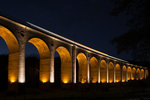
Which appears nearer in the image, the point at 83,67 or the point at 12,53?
the point at 12,53

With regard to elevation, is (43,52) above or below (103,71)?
above

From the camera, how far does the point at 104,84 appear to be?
39375 mm

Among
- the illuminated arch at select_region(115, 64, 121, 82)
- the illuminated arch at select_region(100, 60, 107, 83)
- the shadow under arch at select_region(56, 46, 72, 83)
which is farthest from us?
the illuminated arch at select_region(115, 64, 121, 82)

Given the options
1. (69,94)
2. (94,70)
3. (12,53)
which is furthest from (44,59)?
(94,70)

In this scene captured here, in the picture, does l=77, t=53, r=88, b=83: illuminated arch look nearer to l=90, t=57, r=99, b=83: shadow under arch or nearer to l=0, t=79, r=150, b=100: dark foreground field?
l=0, t=79, r=150, b=100: dark foreground field

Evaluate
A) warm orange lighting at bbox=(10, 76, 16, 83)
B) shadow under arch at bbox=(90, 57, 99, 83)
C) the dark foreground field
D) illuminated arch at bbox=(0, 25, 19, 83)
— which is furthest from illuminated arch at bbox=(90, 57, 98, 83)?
warm orange lighting at bbox=(10, 76, 16, 83)

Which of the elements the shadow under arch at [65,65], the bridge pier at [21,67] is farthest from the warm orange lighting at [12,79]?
the shadow under arch at [65,65]

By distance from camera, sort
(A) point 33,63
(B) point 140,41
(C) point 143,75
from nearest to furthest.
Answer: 1. (B) point 140,41
2. (A) point 33,63
3. (C) point 143,75

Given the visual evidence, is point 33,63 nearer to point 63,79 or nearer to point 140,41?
point 63,79

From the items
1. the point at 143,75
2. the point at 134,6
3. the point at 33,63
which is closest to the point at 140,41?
the point at 134,6

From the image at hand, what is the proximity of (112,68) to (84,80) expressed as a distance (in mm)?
16510

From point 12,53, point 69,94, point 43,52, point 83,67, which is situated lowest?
point 69,94

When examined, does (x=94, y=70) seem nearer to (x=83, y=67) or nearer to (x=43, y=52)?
(x=83, y=67)

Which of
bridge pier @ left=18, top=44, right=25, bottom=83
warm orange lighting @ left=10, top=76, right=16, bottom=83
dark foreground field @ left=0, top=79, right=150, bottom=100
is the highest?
bridge pier @ left=18, top=44, right=25, bottom=83
